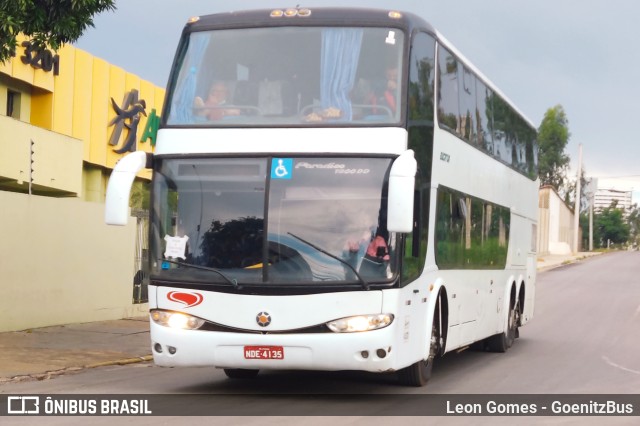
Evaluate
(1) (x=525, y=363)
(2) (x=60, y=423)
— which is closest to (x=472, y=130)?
(1) (x=525, y=363)

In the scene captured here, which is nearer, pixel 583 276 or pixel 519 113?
pixel 519 113

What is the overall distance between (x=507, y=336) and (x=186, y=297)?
9261mm

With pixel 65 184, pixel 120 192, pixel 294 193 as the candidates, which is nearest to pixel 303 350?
pixel 294 193

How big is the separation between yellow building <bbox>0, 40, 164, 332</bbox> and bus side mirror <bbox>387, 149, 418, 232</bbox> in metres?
6.99

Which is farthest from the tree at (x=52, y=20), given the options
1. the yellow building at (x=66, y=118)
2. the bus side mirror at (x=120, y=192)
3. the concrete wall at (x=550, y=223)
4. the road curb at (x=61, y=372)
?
the concrete wall at (x=550, y=223)

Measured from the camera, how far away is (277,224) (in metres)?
10.9

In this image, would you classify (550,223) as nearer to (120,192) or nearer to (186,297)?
(186,297)

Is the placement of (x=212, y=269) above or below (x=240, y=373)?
above

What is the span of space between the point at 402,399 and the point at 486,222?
539cm

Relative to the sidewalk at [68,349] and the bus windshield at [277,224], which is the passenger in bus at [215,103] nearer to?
the bus windshield at [277,224]

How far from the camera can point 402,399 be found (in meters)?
11.6

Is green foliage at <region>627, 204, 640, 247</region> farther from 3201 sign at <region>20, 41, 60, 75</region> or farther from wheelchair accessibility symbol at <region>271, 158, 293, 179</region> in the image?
wheelchair accessibility symbol at <region>271, 158, 293, 179</region>

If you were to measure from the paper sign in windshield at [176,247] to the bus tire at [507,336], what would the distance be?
8.63 metres

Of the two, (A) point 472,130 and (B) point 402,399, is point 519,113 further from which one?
(B) point 402,399
